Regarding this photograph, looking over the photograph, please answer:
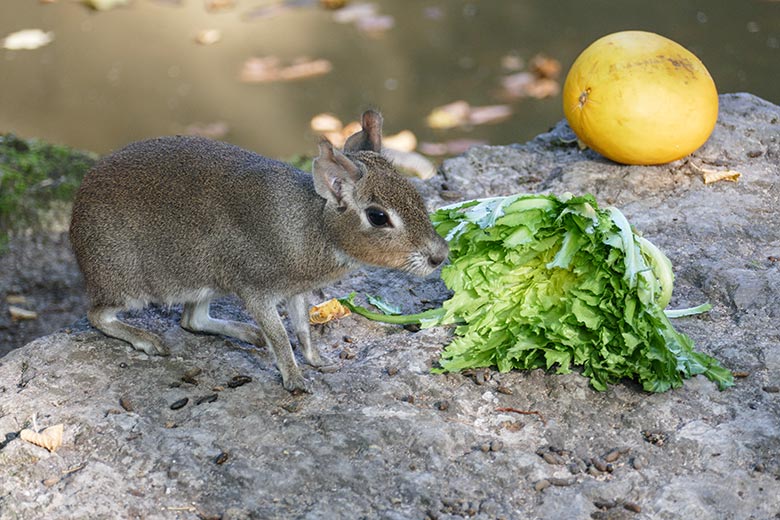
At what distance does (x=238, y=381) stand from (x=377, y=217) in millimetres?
844

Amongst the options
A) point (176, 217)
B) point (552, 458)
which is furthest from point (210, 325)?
point (552, 458)

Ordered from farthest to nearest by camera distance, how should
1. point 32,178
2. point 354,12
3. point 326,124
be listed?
point 354,12 → point 326,124 → point 32,178

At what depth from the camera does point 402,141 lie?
7.11m

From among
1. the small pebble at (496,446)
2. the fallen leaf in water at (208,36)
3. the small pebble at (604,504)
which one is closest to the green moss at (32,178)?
the fallen leaf in water at (208,36)

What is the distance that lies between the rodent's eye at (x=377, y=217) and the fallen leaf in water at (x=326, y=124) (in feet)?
11.8

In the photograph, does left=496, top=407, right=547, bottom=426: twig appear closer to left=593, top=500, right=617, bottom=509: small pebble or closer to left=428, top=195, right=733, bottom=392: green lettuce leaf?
left=428, top=195, right=733, bottom=392: green lettuce leaf

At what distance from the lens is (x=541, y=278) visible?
13.1ft

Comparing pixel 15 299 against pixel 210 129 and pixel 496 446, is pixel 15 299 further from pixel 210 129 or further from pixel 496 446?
pixel 496 446

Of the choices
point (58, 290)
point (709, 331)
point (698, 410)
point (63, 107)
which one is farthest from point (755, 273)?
point (63, 107)

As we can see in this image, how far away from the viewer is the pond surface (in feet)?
24.2

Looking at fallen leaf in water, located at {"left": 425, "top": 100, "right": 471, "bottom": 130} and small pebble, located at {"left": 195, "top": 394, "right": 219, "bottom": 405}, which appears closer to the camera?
small pebble, located at {"left": 195, "top": 394, "right": 219, "bottom": 405}

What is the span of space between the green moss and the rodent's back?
1942 millimetres

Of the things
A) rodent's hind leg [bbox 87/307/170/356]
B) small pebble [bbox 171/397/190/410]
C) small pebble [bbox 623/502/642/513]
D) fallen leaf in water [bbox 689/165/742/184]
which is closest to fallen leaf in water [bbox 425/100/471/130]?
fallen leaf in water [bbox 689/165/742/184]

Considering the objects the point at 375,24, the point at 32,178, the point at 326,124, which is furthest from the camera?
the point at 375,24
